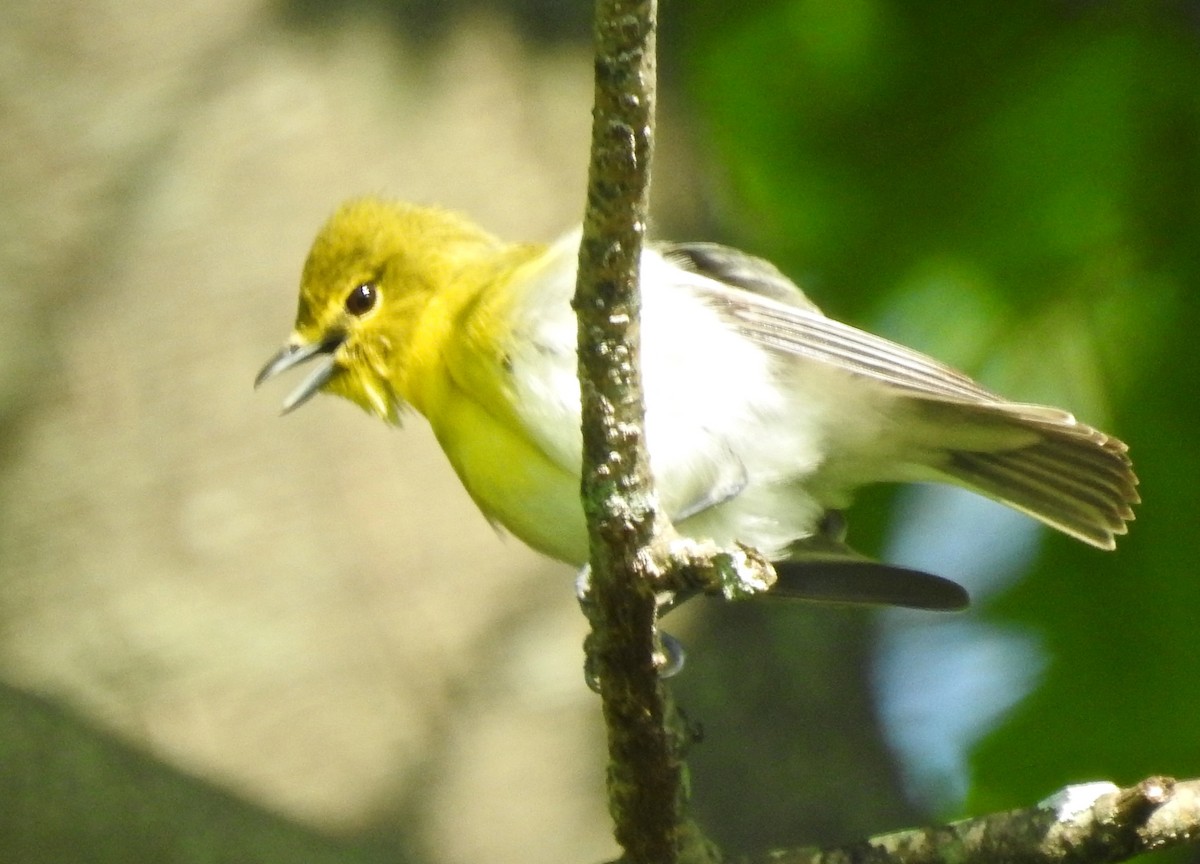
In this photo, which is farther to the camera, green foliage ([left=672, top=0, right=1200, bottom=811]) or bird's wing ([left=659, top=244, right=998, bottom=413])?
green foliage ([left=672, top=0, right=1200, bottom=811])

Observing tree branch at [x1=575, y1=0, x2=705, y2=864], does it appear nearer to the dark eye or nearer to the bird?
the bird

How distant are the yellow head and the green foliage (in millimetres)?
857

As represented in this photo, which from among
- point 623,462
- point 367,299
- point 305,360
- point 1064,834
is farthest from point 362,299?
point 1064,834

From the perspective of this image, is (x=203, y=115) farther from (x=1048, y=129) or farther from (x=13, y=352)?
(x=1048, y=129)

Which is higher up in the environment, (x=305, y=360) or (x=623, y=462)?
(x=305, y=360)

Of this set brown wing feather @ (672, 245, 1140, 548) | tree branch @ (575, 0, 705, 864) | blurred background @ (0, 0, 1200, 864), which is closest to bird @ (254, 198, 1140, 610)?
brown wing feather @ (672, 245, 1140, 548)

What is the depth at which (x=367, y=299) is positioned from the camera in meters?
3.79

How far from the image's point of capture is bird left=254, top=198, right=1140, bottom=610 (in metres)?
3.16

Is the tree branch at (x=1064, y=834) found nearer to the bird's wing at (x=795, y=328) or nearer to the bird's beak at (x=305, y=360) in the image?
the bird's wing at (x=795, y=328)

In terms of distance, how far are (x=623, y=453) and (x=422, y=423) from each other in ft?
5.78

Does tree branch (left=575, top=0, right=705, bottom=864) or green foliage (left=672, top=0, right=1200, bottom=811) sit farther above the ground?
green foliage (left=672, top=0, right=1200, bottom=811)

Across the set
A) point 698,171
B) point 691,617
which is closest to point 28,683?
point 691,617

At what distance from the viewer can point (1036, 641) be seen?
3.82 metres

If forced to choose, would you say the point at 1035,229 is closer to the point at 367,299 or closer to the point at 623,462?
the point at 367,299
